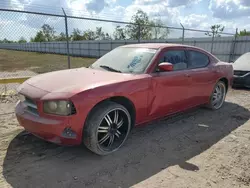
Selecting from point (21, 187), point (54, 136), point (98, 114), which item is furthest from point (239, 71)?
point (21, 187)

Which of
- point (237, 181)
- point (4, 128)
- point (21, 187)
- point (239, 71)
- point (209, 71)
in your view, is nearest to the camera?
point (21, 187)

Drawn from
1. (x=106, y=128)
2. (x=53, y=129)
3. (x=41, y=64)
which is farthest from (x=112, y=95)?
(x=41, y=64)

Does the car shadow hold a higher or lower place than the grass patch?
higher

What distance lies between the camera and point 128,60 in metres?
3.77

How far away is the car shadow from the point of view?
2.54m

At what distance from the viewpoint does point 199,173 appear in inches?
107

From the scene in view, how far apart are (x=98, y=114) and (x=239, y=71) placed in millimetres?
7181

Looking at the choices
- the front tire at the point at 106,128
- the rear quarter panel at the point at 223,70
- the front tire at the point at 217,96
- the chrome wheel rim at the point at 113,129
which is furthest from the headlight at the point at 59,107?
the rear quarter panel at the point at 223,70

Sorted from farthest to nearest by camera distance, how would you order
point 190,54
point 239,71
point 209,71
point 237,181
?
1. point 239,71
2. point 209,71
3. point 190,54
4. point 237,181

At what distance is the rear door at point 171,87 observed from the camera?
3.60m

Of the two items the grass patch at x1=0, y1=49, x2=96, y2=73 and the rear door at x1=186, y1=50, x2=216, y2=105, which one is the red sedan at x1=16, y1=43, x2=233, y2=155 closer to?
the rear door at x1=186, y1=50, x2=216, y2=105

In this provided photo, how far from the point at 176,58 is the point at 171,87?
2.27 feet

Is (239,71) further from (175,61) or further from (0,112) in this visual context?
(0,112)

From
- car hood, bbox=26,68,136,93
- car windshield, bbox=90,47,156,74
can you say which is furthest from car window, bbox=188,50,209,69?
car hood, bbox=26,68,136,93
